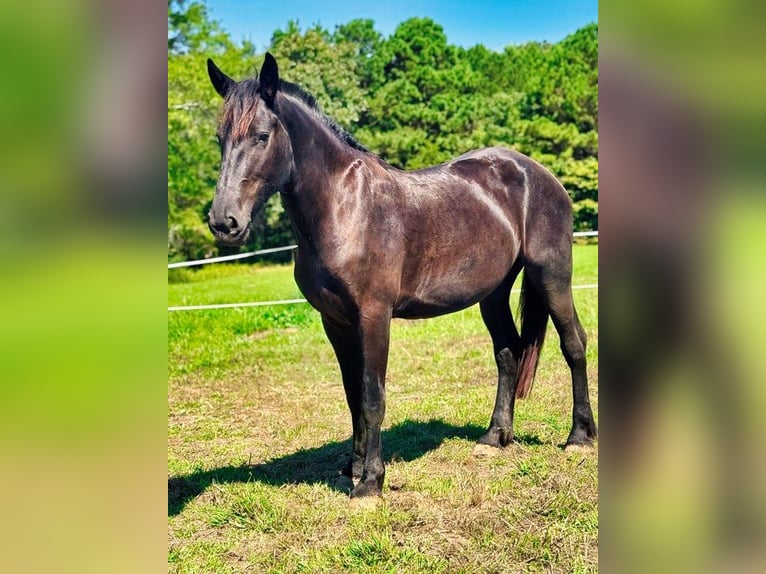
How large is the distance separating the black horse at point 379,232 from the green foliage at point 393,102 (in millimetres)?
13973

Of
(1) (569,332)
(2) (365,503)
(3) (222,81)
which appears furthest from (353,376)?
(3) (222,81)

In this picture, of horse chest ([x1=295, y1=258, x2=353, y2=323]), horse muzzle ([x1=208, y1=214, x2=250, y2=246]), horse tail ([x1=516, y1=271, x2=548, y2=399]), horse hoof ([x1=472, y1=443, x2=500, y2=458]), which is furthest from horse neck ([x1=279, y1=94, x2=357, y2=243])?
horse hoof ([x1=472, y1=443, x2=500, y2=458])

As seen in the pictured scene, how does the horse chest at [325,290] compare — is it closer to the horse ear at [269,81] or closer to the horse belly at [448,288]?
the horse belly at [448,288]

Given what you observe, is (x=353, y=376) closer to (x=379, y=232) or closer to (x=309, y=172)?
(x=379, y=232)

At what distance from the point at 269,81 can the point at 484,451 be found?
2.76 meters

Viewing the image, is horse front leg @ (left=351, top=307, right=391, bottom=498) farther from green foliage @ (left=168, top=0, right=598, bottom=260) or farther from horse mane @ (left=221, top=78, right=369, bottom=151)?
green foliage @ (left=168, top=0, right=598, bottom=260)

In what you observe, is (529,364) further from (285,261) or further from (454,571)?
(285,261)

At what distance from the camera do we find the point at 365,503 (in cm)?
353

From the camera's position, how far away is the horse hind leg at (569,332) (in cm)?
434

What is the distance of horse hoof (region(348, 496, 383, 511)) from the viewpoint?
11.5 ft

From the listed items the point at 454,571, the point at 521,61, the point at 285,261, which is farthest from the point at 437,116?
the point at 454,571

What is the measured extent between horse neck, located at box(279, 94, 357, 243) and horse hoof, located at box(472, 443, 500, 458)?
1.94 m
